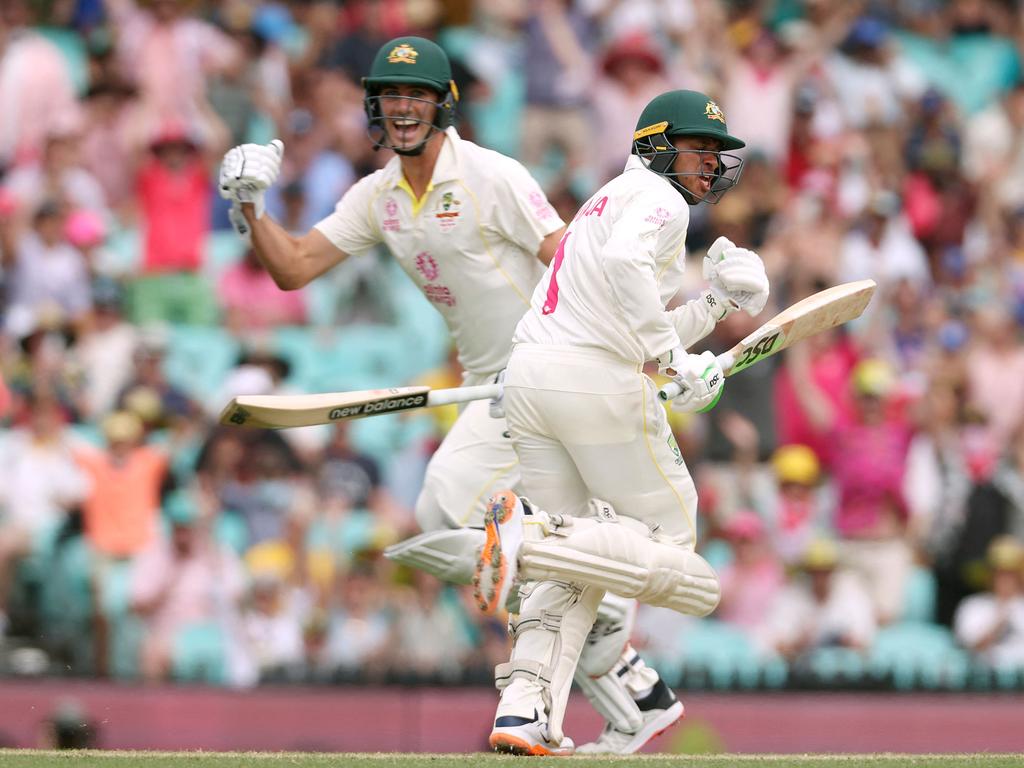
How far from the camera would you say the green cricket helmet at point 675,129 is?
22.0ft

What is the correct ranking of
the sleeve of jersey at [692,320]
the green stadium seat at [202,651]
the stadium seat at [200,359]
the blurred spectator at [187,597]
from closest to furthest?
1. the sleeve of jersey at [692,320]
2. the green stadium seat at [202,651]
3. the blurred spectator at [187,597]
4. the stadium seat at [200,359]

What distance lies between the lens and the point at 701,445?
1097cm

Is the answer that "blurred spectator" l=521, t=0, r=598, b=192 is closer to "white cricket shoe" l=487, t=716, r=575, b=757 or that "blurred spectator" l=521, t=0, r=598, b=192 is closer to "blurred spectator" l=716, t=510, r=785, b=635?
"blurred spectator" l=716, t=510, r=785, b=635

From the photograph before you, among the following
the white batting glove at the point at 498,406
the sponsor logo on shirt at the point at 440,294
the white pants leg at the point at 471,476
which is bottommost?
the white pants leg at the point at 471,476

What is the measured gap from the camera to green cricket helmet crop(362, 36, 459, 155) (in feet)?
23.8

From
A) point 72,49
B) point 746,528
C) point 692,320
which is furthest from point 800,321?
point 72,49

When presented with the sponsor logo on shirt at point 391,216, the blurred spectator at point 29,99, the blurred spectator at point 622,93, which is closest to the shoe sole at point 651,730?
the sponsor logo on shirt at point 391,216

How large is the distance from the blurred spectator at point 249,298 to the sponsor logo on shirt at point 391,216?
4392mm

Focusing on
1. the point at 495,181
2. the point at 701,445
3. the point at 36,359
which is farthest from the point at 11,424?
the point at 495,181

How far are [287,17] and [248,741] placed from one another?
250 inches

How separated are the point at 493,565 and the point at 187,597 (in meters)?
3.98

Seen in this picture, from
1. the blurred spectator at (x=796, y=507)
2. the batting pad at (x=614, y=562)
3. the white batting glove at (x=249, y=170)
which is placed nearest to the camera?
the batting pad at (x=614, y=562)

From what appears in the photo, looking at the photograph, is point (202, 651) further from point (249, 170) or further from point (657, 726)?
point (249, 170)

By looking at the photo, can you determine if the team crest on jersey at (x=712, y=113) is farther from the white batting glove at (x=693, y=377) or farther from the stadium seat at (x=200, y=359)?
the stadium seat at (x=200, y=359)
